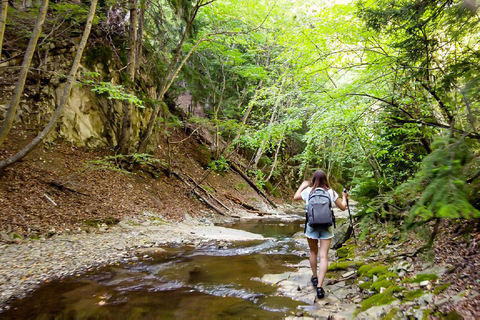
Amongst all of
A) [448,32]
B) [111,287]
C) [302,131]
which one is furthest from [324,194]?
[302,131]

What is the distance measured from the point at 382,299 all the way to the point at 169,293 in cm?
304

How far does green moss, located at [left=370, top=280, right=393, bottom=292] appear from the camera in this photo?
375cm

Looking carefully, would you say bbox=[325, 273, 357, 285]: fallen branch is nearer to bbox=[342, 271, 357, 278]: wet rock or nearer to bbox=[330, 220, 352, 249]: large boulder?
bbox=[342, 271, 357, 278]: wet rock

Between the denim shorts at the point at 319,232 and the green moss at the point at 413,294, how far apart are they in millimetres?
1266

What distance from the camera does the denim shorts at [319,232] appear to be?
14.2 feet

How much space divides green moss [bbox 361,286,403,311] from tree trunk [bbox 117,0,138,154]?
10773mm

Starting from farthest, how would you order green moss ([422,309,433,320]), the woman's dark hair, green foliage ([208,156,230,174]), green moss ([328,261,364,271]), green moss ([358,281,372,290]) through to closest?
green foliage ([208,156,230,174]) < green moss ([328,261,364,271]) < the woman's dark hair < green moss ([358,281,372,290]) < green moss ([422,309,433,320])

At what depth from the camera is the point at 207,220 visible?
1239 centimetres

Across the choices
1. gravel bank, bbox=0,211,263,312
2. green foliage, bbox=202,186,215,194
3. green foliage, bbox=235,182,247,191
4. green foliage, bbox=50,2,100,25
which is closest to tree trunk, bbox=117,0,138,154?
green foliage, bbox=50,2,100,25

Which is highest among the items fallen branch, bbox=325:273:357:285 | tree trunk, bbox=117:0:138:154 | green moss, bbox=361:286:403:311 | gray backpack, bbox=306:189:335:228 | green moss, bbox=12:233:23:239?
tree trunk, bbox=117:0:138:154

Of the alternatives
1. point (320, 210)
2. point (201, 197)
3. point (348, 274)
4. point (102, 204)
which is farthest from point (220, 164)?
point (320, 210)

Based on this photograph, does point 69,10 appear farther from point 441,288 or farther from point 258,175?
point 258,175

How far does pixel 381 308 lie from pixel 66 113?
484 inches

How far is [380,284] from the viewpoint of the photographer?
3830 millimetres
